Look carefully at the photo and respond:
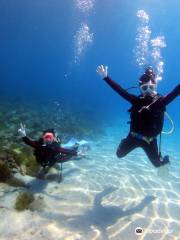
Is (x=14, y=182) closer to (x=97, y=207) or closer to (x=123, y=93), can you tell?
(x=97, y=207)

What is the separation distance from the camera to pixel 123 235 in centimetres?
528

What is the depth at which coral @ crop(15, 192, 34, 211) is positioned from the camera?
5566 mm

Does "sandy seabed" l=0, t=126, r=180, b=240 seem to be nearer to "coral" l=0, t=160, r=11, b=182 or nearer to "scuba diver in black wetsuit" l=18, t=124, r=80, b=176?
"coral" l=0, t=160, r=11, b=182

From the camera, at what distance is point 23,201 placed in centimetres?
569

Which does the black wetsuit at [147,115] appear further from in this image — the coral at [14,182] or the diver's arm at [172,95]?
the coral at [14,182]

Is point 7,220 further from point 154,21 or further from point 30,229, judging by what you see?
point 154,21

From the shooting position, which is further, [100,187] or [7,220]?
[100,187]

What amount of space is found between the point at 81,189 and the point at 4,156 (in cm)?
216

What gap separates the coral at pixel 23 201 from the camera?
5.57m

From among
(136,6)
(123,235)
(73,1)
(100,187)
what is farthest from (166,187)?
(73,1)

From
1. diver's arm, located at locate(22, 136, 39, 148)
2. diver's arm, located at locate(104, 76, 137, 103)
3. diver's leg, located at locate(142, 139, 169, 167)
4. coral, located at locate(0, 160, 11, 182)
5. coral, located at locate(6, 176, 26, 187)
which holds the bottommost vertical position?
coral, located at locate(6, 176, 26, 187)

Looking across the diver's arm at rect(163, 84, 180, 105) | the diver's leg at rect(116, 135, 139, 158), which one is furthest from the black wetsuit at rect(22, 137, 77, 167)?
the diver's arm at rect(163, 84, 180, 105)

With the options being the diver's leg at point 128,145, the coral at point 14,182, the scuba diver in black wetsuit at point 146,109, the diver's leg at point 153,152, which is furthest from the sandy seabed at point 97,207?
the scuba diver in black wetsuit at point 146,109

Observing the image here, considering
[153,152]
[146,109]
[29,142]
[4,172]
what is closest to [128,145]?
[153,152]
